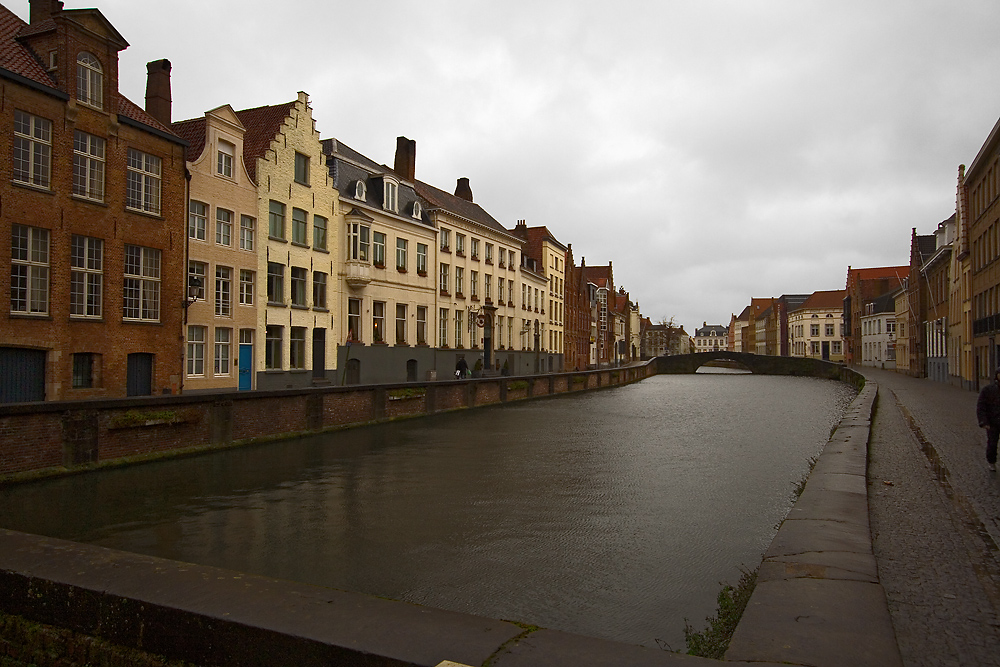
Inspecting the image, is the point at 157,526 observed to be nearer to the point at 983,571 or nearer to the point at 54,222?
the point at 983,571

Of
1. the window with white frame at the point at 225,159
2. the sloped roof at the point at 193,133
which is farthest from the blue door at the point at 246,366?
the sloped roof at the point at 193,133

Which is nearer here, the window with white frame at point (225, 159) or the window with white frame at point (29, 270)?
the window with white frame at point (29, 270)

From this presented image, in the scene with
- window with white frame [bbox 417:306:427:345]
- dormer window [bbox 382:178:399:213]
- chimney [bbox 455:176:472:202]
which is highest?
chimney [bbox 455:176:472:202]

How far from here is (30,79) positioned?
1858 cm

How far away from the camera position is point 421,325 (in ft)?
132

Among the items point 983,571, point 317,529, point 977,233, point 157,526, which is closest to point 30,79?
point 157,526

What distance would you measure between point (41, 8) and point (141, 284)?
9.24m

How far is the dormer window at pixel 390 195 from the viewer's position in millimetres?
36531

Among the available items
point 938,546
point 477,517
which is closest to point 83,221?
point 477,517

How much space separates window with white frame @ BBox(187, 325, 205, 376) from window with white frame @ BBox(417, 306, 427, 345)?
51.3 ft

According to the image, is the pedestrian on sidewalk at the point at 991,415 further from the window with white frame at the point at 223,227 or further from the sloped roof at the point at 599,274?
the sloped roof at the point at 599,274

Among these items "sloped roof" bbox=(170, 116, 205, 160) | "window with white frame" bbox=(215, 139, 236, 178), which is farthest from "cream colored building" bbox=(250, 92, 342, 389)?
"sloped roof" bbox=(170, 116, 205, 160)

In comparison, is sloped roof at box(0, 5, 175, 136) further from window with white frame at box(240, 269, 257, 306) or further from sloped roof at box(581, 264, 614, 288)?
sloped roof at box(581, 264, 614, 288)

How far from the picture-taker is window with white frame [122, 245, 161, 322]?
2177cm
